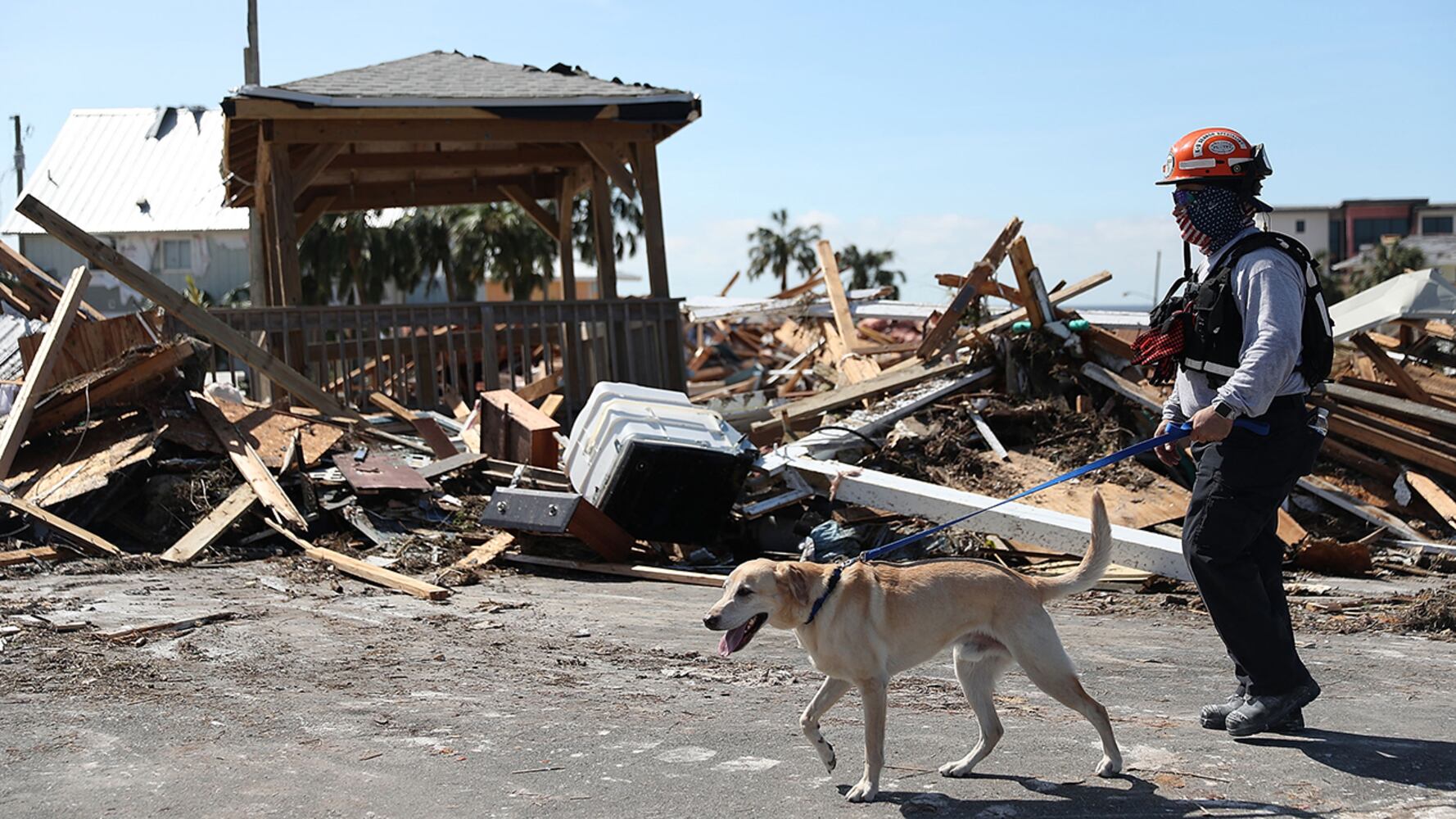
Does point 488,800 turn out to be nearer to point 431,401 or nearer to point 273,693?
point 273,693

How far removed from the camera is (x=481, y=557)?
28.1 ft

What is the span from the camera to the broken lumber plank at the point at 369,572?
7535 mm

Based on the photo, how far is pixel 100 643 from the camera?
238 inches

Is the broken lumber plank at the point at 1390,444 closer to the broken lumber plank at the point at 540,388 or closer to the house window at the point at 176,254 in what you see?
the broken lumber plank at the point at 540,388

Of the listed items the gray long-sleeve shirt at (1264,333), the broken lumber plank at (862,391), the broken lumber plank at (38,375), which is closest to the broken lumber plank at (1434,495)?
the broken lumber plank at (862,391)

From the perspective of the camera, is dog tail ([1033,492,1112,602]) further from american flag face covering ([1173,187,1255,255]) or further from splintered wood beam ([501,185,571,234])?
splintered wood beam ([501,185,571,234])

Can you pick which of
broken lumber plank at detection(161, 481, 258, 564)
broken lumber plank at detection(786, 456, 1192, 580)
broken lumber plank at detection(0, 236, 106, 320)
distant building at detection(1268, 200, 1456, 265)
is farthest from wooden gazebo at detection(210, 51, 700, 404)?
distant building at detection(1268, 200, 1456, 265)

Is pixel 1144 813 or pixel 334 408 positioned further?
pixel 334 408

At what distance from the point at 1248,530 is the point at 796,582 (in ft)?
5.30

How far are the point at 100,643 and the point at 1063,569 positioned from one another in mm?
5640

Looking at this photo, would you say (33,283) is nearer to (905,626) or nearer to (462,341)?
(462,341)

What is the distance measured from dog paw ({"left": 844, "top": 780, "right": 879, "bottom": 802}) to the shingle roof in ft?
35.5

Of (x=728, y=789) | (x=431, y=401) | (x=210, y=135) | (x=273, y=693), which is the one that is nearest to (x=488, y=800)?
(x=728, y=789)

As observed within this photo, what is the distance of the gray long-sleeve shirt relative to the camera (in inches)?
171
